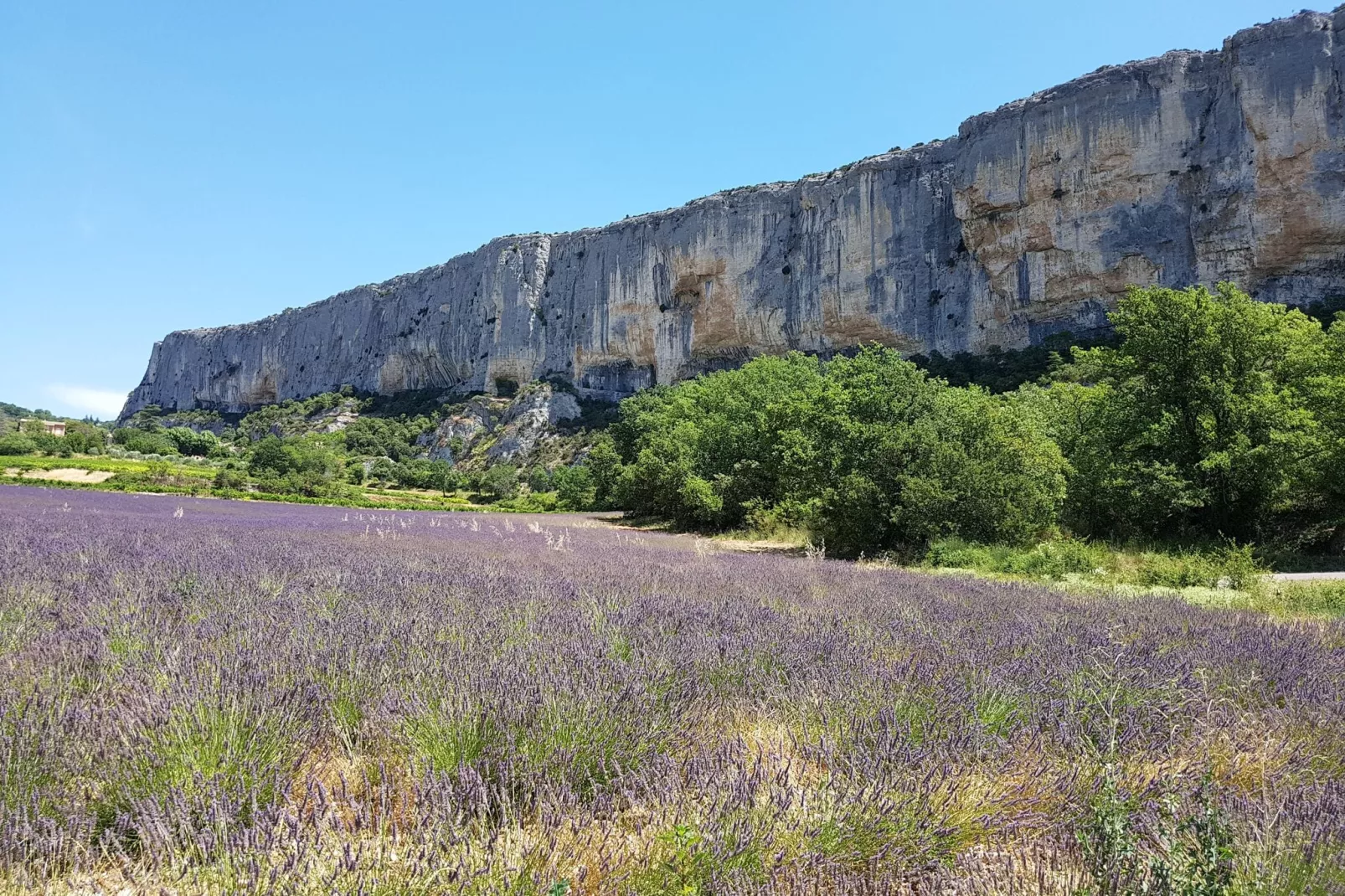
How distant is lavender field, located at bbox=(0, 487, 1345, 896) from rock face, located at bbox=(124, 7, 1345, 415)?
163 feet

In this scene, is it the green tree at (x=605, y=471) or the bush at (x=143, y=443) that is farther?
the bush at (x=143, y=443)

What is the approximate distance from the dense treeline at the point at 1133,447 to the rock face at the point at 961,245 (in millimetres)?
32928

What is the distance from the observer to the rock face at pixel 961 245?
128 feet

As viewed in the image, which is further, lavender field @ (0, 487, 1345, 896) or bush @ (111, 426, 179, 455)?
bush @ (111, 426, 179, 455)

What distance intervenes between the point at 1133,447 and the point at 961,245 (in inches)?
1694

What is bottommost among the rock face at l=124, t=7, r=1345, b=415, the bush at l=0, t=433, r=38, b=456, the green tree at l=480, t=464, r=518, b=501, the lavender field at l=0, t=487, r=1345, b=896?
the green tree at l=480, t=464, r=518, b=501

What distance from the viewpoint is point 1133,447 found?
524 inches

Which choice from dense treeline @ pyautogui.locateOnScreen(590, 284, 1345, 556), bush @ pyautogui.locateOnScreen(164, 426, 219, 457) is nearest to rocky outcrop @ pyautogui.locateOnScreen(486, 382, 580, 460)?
bush @ pyautogui.locateOnScreen(164, 426, 219, 457)

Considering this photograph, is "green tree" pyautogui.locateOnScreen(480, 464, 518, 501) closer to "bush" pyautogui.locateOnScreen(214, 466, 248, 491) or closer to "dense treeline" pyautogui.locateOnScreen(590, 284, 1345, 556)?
"bush" pyautogui.locateOnScreen(214, 466, 248, 491)

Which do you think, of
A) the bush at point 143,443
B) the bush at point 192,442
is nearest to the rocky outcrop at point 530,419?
the bush at point 143,443

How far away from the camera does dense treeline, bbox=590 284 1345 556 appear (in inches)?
481

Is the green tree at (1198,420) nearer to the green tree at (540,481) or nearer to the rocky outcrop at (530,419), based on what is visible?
the green tree at (540,481)

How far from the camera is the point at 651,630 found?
137 inches

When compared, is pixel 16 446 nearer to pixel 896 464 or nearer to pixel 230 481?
pixel 230 481
